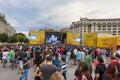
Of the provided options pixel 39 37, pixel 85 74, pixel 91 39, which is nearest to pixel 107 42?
pixel 91 39

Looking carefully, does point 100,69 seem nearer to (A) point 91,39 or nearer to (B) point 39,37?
(A) point 91,39

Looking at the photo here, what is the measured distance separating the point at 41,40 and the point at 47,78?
58.0 metres

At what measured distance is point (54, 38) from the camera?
67.7 metres

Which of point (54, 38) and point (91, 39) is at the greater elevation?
point (54, 38)

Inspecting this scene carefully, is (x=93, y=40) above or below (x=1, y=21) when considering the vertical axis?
below

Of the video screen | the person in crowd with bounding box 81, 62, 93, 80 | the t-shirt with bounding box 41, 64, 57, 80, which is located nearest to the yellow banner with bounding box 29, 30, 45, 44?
the video screen

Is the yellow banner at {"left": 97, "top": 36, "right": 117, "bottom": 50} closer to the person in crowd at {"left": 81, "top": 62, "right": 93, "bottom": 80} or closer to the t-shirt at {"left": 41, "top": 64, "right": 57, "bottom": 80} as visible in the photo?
the person in crowd at {"left": 81, "top": 62, "right": 93, "bottom": 80}

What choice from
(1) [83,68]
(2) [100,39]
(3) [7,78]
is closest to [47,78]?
(1) [83,68]

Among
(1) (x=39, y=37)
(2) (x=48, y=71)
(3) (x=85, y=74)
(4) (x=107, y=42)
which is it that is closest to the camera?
(2) (x=48, y=71)

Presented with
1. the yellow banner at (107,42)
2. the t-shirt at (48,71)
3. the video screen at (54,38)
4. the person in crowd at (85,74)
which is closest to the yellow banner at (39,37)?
the video screen at (54,38)

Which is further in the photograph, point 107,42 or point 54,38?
point 54,38

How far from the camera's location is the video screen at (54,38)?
6702 centimetres

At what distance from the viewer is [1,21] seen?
170 metres

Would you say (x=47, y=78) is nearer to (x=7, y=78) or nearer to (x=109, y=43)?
(x=7, y=78)
